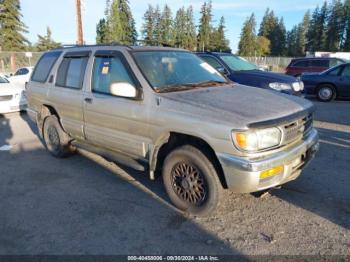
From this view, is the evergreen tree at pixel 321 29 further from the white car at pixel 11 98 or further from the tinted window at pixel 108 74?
the tinted window at pixel 108 74

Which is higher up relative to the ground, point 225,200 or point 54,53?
point 54,53

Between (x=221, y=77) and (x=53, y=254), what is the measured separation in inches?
130

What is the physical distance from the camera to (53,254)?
3055 millimetres

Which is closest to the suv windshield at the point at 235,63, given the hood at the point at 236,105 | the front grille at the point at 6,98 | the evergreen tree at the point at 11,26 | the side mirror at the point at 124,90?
the hood at the point at 236,105

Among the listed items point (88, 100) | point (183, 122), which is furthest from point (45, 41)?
point (183, 122)

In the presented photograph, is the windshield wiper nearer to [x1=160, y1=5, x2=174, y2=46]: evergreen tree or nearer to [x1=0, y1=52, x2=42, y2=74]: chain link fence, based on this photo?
[x1=0, y1=52, x2=42, y2=74]: chain link fence

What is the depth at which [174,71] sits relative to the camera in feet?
14.2

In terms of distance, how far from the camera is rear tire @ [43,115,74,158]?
18.6 ft

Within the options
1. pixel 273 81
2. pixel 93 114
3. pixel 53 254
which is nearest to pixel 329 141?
pixel 273 81

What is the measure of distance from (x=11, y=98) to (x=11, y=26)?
48710mm

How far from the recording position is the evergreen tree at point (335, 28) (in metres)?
83.0

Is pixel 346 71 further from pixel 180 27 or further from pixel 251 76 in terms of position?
pixel 180 27

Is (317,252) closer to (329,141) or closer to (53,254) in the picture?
(53,254)

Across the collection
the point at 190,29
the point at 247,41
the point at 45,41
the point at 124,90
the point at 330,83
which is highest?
the point at 190,29
